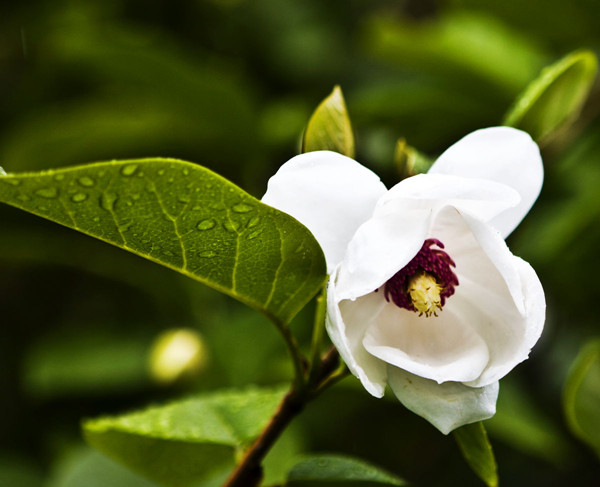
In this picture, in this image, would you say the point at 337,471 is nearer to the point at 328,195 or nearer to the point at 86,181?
the point at 328,195

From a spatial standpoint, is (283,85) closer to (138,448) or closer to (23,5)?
(23,5)

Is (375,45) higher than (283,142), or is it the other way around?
(375,45)

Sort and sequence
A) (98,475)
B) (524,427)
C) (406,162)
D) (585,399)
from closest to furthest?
(406,162), (585,399), (98,475), (524,427)

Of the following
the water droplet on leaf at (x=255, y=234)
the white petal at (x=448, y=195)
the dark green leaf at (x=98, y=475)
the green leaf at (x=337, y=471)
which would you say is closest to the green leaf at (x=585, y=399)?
the green leaf at (x=337, y=471)

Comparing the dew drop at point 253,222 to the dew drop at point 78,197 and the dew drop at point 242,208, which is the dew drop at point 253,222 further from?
the dew drop at point 78,197

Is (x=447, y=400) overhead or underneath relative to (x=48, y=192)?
underneath

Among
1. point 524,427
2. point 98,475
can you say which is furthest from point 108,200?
point 524,427

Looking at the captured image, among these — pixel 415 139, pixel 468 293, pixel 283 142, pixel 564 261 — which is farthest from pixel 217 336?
pixel 468 293
